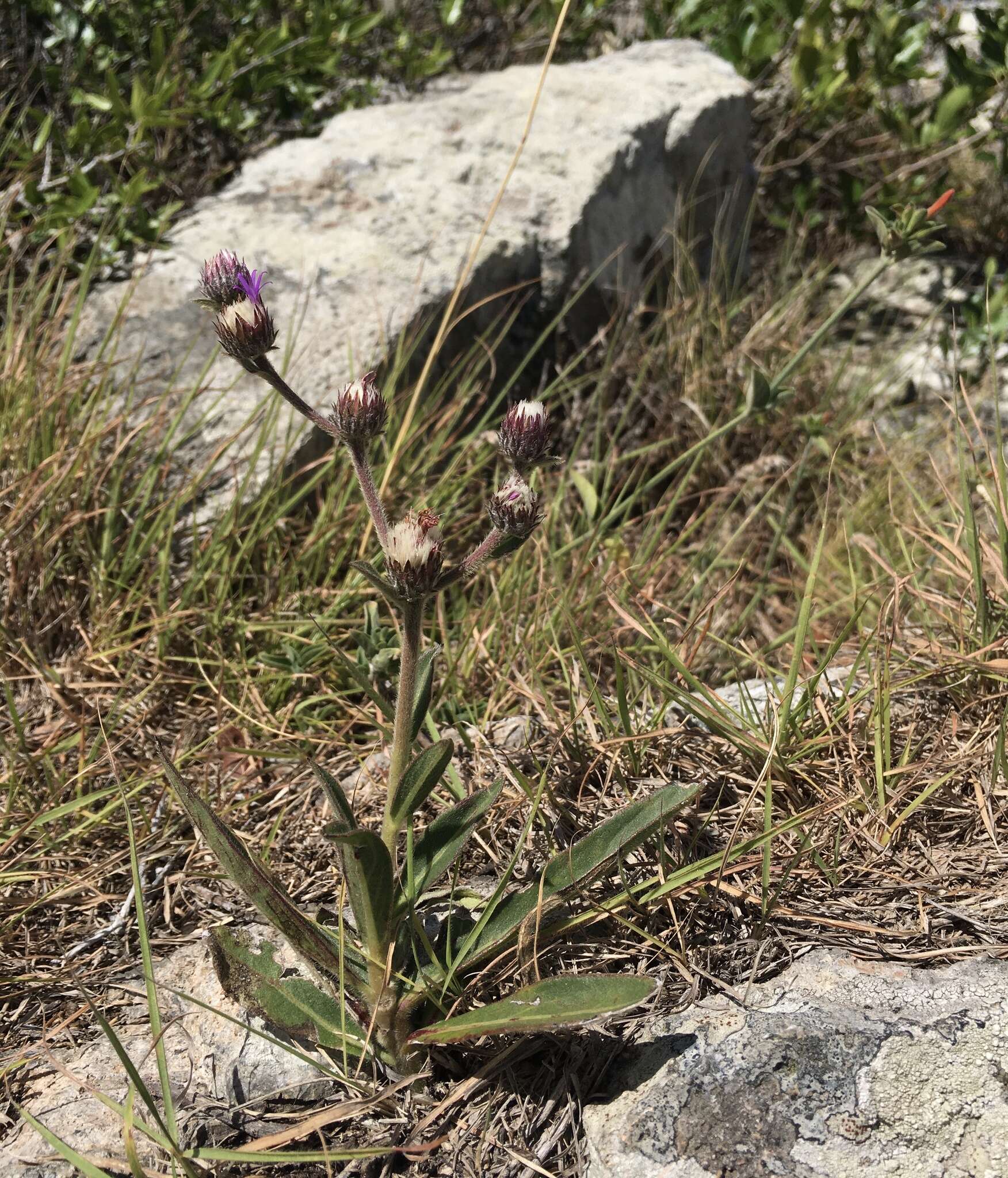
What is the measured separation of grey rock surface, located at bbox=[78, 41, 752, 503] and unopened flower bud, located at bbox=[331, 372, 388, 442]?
1206 mm

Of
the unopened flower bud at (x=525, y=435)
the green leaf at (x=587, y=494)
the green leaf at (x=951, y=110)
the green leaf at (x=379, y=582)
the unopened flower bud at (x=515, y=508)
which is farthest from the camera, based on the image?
the green leaf at (x=951, y=110)

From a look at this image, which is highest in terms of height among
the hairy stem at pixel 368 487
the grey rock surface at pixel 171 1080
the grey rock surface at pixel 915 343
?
the hairy stem at pixel 368 487

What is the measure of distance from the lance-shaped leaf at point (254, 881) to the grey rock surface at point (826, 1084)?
46 cm

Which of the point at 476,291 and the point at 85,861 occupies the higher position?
the point at 476,291

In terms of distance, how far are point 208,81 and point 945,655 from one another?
3051 millimetres

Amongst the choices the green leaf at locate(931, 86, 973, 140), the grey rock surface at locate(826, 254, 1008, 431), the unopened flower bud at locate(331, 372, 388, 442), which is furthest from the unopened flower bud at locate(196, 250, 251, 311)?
the green leaf at locate(931, 86, 973, 140)

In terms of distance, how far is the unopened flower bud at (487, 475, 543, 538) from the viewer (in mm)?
1377

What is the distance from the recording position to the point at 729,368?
3428 mm

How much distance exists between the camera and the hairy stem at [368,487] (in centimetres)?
139

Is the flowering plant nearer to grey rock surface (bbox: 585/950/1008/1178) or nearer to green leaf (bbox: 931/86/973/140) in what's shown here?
grey rock surface (bbox: 585/950/1008/1178)

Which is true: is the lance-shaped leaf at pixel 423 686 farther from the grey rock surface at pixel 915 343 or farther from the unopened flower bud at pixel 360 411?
the grey rock surface at pixel 915 343

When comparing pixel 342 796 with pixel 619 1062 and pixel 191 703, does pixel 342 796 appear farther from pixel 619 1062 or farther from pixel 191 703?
pixel 191 703

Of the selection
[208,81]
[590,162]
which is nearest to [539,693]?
[590,162]

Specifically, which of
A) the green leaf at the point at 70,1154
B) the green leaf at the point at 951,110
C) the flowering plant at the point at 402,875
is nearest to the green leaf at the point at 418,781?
the flowering plant at the point at 402,875
